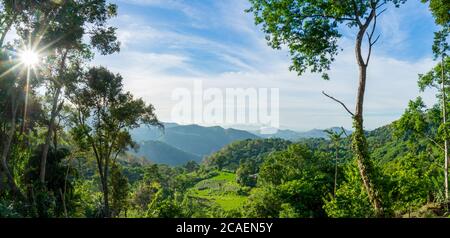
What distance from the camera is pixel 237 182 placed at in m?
135

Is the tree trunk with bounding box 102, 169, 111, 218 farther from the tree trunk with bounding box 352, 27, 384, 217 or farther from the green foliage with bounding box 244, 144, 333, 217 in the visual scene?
the green foliage with bounding box 244, 144, 333, 217

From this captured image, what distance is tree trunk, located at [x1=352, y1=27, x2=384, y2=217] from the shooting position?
11547 mm

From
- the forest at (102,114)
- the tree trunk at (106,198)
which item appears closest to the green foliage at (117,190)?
the forest at (102,114)

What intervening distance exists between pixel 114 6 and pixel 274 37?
1070 centimetres

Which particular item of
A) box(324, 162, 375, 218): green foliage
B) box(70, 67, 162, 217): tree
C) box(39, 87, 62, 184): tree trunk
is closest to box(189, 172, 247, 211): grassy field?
box(70, 67, 162, 217): tree

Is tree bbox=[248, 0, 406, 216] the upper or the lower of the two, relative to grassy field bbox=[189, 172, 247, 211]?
upper

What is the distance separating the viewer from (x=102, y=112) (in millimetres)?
23766

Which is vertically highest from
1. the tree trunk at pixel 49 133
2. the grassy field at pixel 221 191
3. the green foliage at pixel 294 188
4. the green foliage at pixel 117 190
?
the tree trunk at pixel 49 133

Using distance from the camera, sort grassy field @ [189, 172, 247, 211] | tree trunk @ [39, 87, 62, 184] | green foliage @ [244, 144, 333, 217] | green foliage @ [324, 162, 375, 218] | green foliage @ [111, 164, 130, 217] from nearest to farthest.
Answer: green foliage @ [324, 162, 375, 218] < tree trunk @ [39, 87, 62, 184] < green foliage @ [111, 164, 130, 217] < green foliage @ [244, 144, 333, 217] < grassy field @ [189, 172, 247, 211]

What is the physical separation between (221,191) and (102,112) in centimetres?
9861

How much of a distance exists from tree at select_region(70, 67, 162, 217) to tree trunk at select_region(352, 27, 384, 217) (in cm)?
1613

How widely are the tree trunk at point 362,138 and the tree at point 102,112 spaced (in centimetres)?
1613

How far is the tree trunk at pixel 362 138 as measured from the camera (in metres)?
11.5

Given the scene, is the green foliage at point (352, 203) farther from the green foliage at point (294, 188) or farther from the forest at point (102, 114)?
the green foliage at point (294, 188)
